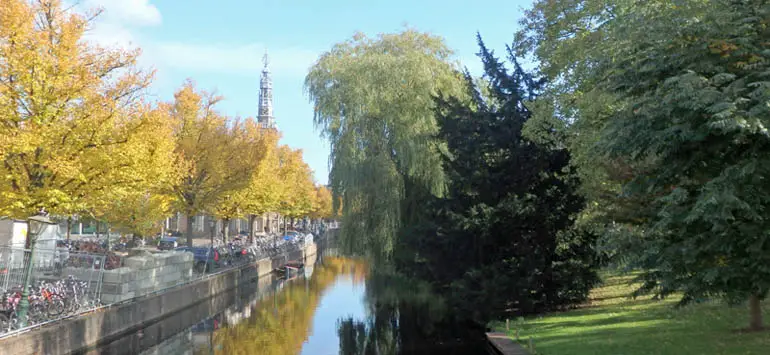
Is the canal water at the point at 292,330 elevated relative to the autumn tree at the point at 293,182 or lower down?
lower down

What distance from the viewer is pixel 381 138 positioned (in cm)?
2794

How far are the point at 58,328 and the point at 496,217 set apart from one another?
12.2 m

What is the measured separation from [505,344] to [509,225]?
15.2 feet

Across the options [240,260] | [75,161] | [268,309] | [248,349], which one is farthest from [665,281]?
[240,260]

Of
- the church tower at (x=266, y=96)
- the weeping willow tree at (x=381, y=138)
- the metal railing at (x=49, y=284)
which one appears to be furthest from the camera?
the church tower at (x=266, y=96)

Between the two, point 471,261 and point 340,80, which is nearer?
point 471,261

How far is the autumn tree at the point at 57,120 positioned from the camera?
16.0 meters

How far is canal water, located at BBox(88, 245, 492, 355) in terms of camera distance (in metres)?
17.8

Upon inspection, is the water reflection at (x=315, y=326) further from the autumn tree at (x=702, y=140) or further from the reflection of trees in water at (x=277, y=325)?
the autumn tree at (x=702, y=140)

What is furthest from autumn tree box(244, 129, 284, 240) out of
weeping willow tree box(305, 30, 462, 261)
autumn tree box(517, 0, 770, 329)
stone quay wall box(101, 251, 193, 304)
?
autumn tree box(517, 0, 770, 329)

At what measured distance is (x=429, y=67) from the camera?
2794cm

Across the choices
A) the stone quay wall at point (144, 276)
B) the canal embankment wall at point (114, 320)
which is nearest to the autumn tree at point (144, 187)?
the stone quay wall at point (144, 276)

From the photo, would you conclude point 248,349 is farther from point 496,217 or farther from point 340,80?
point 340,80

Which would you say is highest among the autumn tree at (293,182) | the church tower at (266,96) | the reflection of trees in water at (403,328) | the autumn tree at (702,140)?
the church tower at (266,96)
